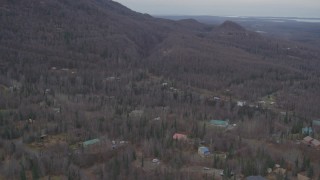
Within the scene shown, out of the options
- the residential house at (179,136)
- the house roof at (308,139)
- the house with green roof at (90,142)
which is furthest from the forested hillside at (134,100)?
the house roof at (308,139)

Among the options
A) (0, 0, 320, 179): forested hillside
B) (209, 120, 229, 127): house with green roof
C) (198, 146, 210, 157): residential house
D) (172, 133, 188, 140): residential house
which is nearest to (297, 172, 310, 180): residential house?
(0, 0, 320, 179): forested hillside

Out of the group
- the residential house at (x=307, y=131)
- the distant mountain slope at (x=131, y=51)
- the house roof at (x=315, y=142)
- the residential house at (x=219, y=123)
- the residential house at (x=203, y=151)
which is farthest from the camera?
the distant mountain slope at (x=131, y=51)

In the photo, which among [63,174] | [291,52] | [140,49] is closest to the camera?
[63,174]

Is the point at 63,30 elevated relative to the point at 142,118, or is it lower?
elevated

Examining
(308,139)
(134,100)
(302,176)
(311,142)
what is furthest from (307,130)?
(134,100)

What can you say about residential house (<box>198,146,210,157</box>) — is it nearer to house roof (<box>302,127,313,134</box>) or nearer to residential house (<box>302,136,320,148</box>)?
residential house (<box>302,136,320,148</box>)

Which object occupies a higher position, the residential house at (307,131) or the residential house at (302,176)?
the residential house at (302,176)

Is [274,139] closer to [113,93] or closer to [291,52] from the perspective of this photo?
[113,93]

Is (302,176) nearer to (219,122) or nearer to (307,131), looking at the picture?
(307,131)

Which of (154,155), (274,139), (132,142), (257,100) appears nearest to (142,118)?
(132,142)

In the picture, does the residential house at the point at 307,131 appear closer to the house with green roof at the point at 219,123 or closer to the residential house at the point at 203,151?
the house with green roof at the point at 219,123

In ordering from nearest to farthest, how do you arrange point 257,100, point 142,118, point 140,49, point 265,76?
point 142,118 → point 257,100 → point 265,76 → point 140,49
